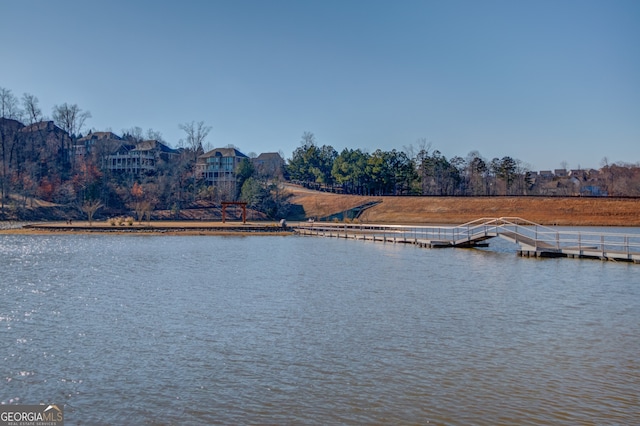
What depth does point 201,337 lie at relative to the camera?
15.6 m

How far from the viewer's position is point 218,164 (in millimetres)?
116688

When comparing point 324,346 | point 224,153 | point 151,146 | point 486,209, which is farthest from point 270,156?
point 324,346

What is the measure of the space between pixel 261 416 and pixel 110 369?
181 inches

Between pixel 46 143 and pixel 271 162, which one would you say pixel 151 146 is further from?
pixel 271 162

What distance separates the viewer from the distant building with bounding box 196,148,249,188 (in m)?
115

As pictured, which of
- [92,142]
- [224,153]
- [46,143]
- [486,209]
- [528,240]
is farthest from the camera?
[92,142]

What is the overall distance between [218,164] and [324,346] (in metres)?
105

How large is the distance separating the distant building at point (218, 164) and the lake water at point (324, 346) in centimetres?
8586

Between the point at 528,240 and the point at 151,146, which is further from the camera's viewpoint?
the point at 151,146

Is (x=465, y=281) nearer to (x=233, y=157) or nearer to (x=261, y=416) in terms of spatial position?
(x=261, y=416)

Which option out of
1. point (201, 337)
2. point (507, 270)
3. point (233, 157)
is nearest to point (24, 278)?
point (201, 337)

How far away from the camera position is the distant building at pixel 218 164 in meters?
115

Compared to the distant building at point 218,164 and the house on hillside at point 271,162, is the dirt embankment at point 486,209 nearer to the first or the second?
the distant building at point 218,164

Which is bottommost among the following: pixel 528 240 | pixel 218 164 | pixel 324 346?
pixel 324 346
